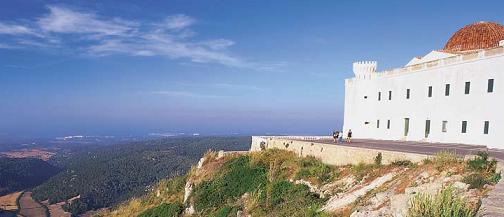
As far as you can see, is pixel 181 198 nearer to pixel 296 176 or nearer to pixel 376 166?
pixel 296 176

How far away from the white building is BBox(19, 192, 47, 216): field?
13315 centimetres

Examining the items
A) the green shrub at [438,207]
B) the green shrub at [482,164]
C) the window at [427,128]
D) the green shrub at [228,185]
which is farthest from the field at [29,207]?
the green shrub at [438,207]

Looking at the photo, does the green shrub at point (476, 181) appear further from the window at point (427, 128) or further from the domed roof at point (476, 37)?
the domed roof at point (476, 37)

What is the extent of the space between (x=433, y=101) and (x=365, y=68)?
10.3 m

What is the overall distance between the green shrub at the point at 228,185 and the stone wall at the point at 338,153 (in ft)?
9.95

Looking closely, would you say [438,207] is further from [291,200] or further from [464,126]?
[464,126]

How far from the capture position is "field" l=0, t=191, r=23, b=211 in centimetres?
14574

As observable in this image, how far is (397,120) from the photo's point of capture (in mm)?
32656

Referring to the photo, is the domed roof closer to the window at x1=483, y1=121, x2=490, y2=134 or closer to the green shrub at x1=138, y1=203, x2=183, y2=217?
the window at x1=483, y1=121, x2=490, y2=134

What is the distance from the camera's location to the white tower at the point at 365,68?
122 ft

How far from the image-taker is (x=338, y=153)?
22.8 meters

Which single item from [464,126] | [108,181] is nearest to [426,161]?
[464,126]

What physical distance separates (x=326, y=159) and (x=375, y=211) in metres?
10.7

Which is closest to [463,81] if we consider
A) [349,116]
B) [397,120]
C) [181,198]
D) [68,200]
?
[397,120]
